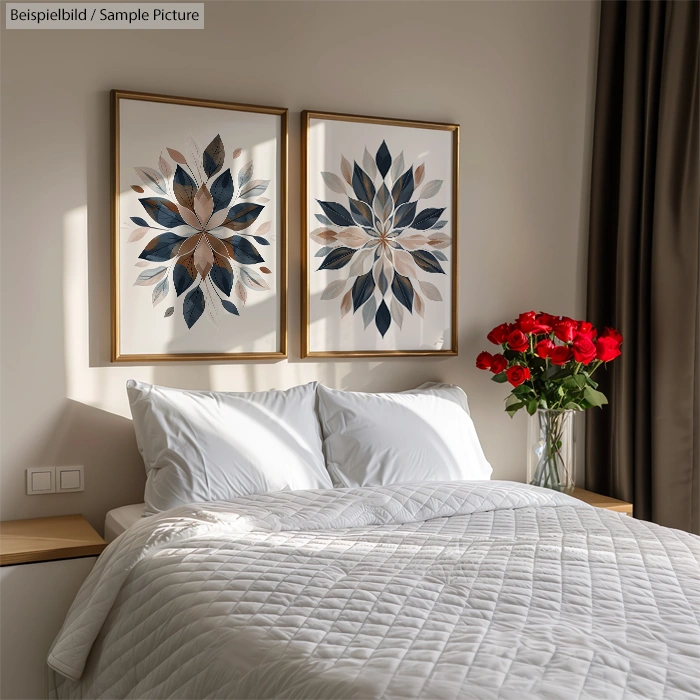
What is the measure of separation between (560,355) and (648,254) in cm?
58

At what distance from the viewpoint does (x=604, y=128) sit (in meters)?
3.25

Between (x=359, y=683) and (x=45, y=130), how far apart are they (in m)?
1.96

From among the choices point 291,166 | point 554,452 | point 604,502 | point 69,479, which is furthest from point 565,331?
point 69,479

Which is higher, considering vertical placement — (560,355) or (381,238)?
(381,238)

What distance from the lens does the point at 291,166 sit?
9.14 feet

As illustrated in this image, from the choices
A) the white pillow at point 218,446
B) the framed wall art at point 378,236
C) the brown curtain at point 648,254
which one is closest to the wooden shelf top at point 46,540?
the white pillow at point 218,446

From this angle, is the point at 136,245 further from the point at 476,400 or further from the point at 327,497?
the point at 476,400

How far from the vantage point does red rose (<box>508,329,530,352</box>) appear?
9.45 ft

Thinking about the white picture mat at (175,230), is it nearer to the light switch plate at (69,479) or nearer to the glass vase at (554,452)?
the light switch plate at (69,479)

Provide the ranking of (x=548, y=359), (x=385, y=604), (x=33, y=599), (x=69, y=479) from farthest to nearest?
(x=548, y=359) → (x=69, y=479) → (x=33, y=599) → (x=385, y=604)

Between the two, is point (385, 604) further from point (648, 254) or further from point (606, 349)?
point (648, 254)

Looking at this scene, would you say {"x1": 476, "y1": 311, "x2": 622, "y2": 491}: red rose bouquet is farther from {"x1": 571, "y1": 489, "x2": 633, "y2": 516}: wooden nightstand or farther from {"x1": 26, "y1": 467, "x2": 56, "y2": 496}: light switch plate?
{"x1": 26, "y1": 467, "x2": 56, "y2": 496}: light switch plate

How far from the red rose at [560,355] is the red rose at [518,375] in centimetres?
11

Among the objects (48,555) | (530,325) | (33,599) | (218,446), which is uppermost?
(530,325)
